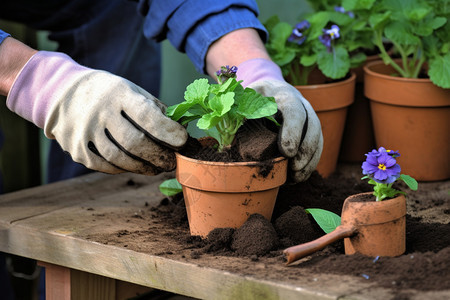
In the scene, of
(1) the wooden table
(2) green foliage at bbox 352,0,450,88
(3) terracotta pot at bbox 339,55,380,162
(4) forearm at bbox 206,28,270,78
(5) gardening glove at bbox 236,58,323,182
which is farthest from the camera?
(3) terracotta pot at bbox 339,55,380,162

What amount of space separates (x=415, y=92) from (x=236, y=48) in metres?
0.52

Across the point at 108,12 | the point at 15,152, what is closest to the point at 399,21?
the point at 108,12

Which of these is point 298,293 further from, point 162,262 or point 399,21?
point 399,21

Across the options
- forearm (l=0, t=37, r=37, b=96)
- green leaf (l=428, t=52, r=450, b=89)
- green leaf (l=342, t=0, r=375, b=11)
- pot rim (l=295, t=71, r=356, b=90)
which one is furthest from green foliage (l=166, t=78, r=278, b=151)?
green leaf (l=342, t=0, r=375, b=11)

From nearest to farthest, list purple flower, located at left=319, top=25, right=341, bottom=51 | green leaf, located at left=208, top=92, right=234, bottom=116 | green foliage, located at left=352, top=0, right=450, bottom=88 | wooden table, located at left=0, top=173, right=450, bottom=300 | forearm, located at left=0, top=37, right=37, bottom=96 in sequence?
wooden table, located at left=0, top=173, right=450, bottom=300, green leaf, located at left=208, top=92, right=234, bottom=116, forearm, located at left=0, top=37, right=37, bottom=96, green foliage, located at left=352, top=0, right=450, bottom=88, purple flower, located at left=319, top=25, right=341, bottom=51

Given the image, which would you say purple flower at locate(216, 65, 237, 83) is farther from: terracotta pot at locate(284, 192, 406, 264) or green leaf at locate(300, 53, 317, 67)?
green leaf at locate(300, 53, 317, 67)

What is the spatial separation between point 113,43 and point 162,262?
140 cm

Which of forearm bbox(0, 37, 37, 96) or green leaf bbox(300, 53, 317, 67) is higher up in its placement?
forearm bbox(0, 37, 37, 96)

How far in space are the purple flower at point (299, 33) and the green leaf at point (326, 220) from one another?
807 millimetres

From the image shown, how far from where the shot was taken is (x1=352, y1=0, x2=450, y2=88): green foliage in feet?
5.94

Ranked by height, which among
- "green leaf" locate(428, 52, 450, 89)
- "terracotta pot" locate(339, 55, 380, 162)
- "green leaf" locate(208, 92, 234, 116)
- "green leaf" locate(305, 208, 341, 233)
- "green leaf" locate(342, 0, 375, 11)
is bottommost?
"terracotta pot" locate(339, 55, 380, 162)

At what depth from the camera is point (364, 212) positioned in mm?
1145

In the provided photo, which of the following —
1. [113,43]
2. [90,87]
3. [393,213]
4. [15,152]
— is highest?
[90,87]

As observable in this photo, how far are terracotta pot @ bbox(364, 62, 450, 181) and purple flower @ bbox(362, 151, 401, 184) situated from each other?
69cm
